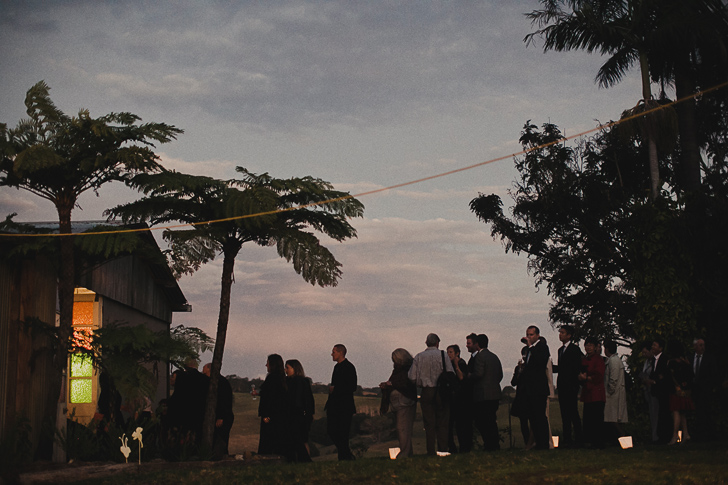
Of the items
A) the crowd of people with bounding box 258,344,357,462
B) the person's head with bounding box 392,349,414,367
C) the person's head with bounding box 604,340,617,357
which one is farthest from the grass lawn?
the person's head with bounding box 604,340,617,357

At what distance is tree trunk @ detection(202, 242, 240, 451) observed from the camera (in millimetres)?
14766

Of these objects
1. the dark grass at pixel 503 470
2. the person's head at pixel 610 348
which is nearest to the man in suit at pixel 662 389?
the person's head at pixel 610 348

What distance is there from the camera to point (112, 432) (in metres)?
13.2

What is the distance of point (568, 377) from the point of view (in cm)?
1299

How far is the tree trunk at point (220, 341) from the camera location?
14.8 m

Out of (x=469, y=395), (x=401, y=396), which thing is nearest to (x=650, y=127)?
(x=469, y=395)

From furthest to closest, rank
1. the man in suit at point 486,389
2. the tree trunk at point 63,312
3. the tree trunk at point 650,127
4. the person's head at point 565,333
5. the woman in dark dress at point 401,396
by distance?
the tree trunk at point 650,127
the man in suit at point 486,389
the woman in dark dress at point 401,396
the tree trunk at point 63,312
the person's head at point 565,333

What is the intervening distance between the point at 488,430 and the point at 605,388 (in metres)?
2.34

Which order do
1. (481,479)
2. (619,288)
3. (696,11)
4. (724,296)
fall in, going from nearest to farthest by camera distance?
(481,479)
(724,296)
(696,11)
(619,288)

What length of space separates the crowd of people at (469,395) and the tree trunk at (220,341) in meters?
0.42

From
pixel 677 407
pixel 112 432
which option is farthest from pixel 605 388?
pixel 112 432

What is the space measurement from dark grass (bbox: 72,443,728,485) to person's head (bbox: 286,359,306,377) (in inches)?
63.6

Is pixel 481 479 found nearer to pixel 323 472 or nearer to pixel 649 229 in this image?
pixel 323 472

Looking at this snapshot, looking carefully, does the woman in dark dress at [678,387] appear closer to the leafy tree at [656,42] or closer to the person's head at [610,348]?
the person's head at [610,348]
